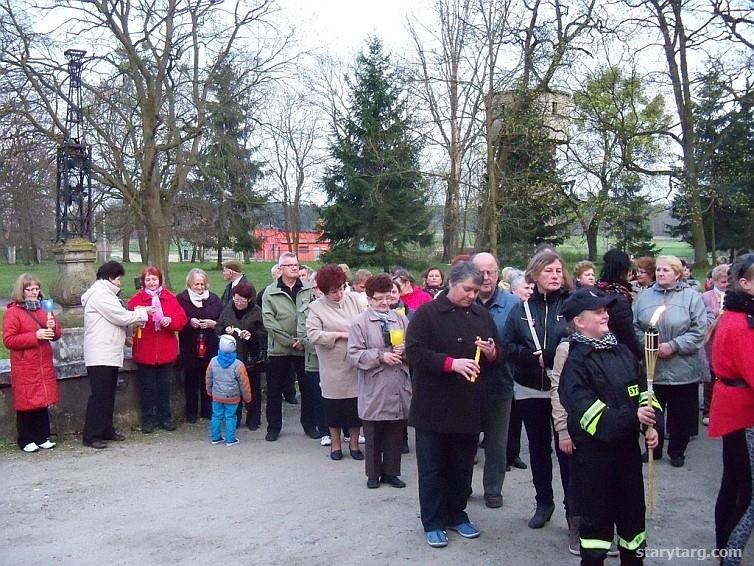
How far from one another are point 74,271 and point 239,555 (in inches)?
394

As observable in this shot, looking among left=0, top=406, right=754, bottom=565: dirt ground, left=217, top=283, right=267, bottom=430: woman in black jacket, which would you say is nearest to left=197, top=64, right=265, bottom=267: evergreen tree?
left=217, top=283, right=267, bottom=430: woman in black jacket

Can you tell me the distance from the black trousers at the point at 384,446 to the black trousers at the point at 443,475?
1037 mm

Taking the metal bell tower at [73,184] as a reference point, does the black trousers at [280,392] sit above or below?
below

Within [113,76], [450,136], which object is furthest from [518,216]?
[113,76]

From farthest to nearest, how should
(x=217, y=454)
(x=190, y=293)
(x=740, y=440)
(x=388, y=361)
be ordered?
(x=190, y=293) < (x=217, y=454) < (x=388, y=361) < (x=740, y=440)

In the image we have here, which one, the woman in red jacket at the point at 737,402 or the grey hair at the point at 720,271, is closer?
the woman in red jacket at the point at 737,402

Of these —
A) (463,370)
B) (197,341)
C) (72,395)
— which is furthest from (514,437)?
(72,395)

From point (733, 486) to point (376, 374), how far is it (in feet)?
8.74

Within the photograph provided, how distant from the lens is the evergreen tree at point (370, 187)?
2473 cm

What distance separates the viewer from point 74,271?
42.4 feet

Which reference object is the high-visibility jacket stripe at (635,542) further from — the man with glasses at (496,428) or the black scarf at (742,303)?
the man with glasses at (496,428)

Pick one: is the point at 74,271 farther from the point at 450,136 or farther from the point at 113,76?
the point at 450,136

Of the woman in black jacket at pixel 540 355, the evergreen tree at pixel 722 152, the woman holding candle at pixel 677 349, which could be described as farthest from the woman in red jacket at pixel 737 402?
the evergreen tree at pixel 722 152

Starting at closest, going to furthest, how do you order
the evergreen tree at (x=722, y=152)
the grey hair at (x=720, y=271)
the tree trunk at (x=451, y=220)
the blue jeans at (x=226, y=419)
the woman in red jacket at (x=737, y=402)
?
the woman in red jacket at (x=737, y=402) < the blue jeans at (x=226, y=419) < the grey hair at (x=720, y=271) < the evergreen tree at (x=722, y=152) < the tree trunk at (x=451, y=220)
